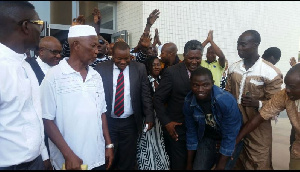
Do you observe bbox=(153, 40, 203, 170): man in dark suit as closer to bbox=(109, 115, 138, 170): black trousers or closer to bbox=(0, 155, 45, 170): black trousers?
bbox=(109, 115, 138, 170): black trousers

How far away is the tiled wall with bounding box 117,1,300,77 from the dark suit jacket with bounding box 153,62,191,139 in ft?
14.7

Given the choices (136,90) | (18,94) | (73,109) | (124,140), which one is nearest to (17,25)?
(18,94)

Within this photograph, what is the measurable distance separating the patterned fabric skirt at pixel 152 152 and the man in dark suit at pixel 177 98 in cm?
42

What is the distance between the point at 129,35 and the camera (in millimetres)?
7711

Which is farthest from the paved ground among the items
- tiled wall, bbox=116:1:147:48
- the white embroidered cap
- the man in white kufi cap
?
tiled wall, bbox=116:1:147:48

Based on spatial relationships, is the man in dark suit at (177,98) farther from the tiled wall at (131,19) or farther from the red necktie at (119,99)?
the tiled wall at (131,19)

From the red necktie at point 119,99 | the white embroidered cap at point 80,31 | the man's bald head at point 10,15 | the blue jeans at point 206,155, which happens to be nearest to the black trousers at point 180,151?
the blue jeans at point 206,155

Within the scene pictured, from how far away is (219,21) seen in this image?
845 cm

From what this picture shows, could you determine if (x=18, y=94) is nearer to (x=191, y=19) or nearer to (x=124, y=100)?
(x=124, y=100)

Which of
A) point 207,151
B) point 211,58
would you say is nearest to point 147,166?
point 207,151

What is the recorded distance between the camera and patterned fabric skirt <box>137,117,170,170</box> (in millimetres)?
3574

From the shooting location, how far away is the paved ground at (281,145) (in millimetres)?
4316

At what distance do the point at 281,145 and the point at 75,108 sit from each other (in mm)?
4596

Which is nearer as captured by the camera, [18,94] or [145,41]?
[18,94]
